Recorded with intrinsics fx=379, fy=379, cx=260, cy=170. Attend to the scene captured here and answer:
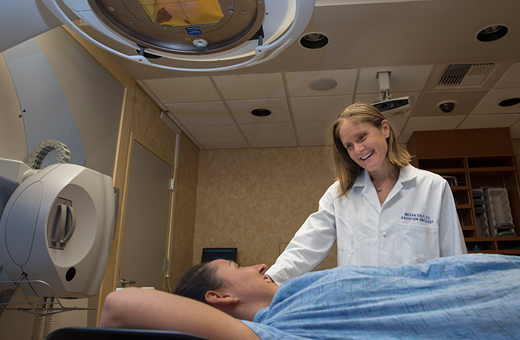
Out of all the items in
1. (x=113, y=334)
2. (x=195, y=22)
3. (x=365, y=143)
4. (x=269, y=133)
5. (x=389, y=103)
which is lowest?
(x=113, y=334)

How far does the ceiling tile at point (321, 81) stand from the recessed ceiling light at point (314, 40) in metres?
0.36

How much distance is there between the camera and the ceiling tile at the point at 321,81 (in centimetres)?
290

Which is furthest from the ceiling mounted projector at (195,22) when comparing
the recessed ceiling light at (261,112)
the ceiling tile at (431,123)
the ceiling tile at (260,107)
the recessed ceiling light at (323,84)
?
the ceiling tile at (431,123)

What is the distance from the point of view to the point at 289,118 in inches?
146

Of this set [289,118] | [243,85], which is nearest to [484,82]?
[289,118]

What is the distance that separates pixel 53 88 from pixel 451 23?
2.34 metres

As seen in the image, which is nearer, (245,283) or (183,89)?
(245,283)

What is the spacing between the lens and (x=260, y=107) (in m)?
3.45

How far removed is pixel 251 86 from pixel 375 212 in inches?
70.2

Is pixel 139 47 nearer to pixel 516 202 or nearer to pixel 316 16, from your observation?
pixel 316 16

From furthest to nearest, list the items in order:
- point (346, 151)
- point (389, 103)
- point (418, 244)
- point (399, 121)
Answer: point (399, 121), point (389, 103), point (346, 151), point (418, 244)

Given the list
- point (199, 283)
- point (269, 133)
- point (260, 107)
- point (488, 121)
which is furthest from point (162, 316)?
point (488, 121)

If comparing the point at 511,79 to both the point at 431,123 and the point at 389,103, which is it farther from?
the point at 389,103

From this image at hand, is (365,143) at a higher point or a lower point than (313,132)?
lower
